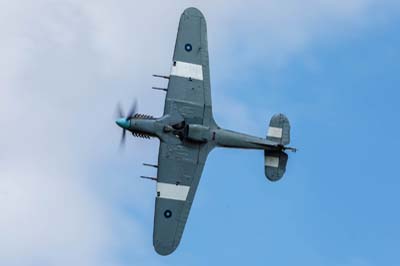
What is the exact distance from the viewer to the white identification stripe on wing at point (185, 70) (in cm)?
7500

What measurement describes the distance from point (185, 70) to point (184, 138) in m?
4.28

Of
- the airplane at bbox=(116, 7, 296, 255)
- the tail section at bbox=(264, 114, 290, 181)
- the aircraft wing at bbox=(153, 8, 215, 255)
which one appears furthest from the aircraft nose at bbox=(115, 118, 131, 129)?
the tail section at bbox=(264, 114, 290, 181)

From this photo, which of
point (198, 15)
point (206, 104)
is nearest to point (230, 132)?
point (206, 104)

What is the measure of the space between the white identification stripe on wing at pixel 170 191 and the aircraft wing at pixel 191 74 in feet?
13.0

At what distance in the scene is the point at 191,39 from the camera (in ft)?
248

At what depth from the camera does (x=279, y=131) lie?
2945 inches

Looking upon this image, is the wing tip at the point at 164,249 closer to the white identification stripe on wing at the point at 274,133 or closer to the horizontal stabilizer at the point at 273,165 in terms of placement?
the horizontal stabilizer at the point at 273,165

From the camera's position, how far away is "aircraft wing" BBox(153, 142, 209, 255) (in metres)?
73.5

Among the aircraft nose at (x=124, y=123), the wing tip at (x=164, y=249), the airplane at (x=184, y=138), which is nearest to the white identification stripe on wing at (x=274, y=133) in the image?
the airplane at (x=184, y=138)

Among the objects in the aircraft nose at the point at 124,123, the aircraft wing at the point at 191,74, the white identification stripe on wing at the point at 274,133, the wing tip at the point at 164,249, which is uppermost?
the aircraft wing at the point at 191,74

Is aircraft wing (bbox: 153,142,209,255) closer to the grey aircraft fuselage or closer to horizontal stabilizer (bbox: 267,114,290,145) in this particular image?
the grey aircraft fuselage

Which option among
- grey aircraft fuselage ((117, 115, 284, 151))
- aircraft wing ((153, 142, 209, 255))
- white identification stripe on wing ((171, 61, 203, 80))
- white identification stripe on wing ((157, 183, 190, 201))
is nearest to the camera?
grey aircraft fuselage ((117, 115, 284, 151))

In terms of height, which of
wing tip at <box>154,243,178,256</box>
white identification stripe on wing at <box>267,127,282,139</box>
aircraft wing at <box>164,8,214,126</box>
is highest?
aircraft wing at <box>164,8,214,126</box>

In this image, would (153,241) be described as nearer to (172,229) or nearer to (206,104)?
(172,229)
